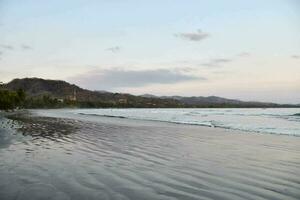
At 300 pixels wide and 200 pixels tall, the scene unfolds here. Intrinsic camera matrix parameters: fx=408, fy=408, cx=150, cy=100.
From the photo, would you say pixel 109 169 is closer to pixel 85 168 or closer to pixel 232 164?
pixel 85 168

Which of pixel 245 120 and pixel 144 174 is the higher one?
pixel 245 120

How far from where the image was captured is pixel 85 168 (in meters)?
11.6

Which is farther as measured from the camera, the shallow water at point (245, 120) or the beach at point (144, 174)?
the shallow water at point (245, 120)

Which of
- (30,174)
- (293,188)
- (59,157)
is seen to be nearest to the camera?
(293,188)

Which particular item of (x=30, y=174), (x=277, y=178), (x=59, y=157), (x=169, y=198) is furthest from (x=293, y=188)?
(x=59, y=157)

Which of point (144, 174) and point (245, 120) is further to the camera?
point (245, 120)

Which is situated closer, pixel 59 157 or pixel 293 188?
pixel 293 188

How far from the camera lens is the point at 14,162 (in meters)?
12.4

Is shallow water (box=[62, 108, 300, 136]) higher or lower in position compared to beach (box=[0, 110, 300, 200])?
higher

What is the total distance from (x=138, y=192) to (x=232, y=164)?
5.40 metres

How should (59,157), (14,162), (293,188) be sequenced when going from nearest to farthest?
(293,188) → (14,162) → (59,157)

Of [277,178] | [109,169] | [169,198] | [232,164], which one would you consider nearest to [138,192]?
[169,198]

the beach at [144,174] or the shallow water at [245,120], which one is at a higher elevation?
the shallow water at [245,120]

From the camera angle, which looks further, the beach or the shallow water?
the shallow water
